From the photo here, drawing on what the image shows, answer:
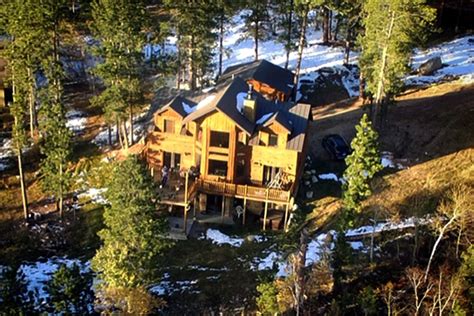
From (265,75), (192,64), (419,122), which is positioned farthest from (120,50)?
(419,122)

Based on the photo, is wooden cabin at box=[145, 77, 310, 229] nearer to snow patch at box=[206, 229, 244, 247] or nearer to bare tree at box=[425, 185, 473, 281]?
snow patch at box=[206, 229, 244, 247]

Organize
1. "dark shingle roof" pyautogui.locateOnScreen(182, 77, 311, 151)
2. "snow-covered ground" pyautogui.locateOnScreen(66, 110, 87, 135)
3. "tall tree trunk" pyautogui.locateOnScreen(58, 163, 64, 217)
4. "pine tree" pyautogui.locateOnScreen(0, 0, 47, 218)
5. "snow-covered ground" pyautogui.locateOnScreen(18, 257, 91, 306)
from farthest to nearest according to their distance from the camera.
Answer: "snow-covered ground" pyautogui.locateOnScreen(66, 110, 87, 135) → "pine tree" pyautogui.locateOnScreen(0, 0, 47, 218) → "tall tree trunk" pyautogui.locateOnScreen(58, 163, 64, 217) → "dark shingle roof" pyautogui.locateOnScreen(182, 77, 311, 151) → "snow-covered ground" pyautogui.locateOnScreen(18, 257, 91, 306)

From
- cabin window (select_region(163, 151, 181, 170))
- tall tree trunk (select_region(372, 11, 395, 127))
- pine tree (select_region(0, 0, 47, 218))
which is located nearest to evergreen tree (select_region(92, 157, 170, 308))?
cabin window (select_region(163, 151, 181, 170))

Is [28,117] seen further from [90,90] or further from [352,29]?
[352,29]

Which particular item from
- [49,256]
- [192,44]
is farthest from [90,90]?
[49,256]

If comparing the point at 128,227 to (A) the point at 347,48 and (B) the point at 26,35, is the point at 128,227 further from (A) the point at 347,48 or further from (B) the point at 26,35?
(A) the point at 347,48

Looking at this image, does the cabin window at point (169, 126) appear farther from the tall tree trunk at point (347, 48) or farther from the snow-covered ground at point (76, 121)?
the tall tree trunk at point (347, 48)

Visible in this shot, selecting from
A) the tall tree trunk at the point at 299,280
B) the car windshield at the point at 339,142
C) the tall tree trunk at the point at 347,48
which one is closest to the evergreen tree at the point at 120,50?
the car windshield at the point at 339,142
